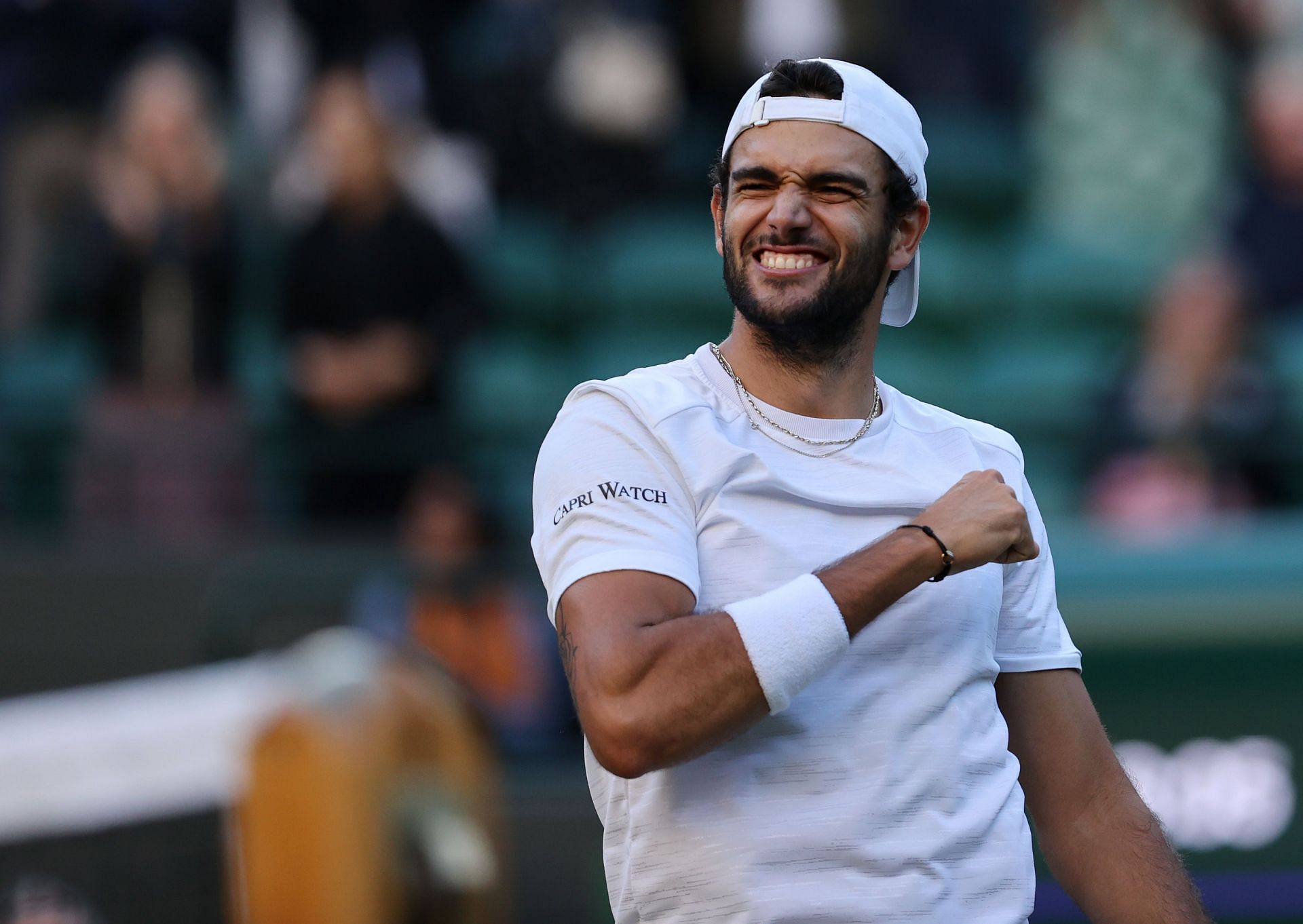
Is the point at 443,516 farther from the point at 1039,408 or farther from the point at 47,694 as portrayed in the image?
the point at 1039,408

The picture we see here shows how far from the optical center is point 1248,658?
22.1 feet

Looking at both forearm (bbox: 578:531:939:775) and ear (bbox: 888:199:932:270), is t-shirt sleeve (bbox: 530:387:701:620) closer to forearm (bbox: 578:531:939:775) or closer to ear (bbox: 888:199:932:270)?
forearm (bbox: 578:531:939:775)

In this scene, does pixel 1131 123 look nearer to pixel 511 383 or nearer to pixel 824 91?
pixel 511 383

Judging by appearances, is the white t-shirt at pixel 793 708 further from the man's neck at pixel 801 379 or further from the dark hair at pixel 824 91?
the dark hair at pixel 824 91

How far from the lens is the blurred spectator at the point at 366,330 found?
24.9 feet

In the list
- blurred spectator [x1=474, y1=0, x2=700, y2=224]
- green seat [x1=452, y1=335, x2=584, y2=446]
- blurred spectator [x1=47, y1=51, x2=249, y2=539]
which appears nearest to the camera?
blurred spectator [x1=47, y1=51, x2=249, y2=539]

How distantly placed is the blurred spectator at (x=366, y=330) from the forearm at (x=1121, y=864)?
4826 millimetres

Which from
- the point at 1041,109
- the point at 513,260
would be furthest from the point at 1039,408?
the point at 513,260

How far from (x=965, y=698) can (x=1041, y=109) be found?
22.4 feet

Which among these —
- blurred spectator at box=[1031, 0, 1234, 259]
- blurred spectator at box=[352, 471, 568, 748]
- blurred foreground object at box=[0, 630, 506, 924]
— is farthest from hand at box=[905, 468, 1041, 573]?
blurred spectator at box=[1031, 0, 1234, 259]

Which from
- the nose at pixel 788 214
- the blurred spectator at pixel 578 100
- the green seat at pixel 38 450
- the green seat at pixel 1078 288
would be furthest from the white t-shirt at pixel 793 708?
the green seat at pixel 1078 288

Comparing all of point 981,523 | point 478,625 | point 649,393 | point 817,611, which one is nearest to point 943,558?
point 981,523

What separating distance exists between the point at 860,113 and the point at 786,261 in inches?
9.5

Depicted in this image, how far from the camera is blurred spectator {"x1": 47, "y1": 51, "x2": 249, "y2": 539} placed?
7594mm
